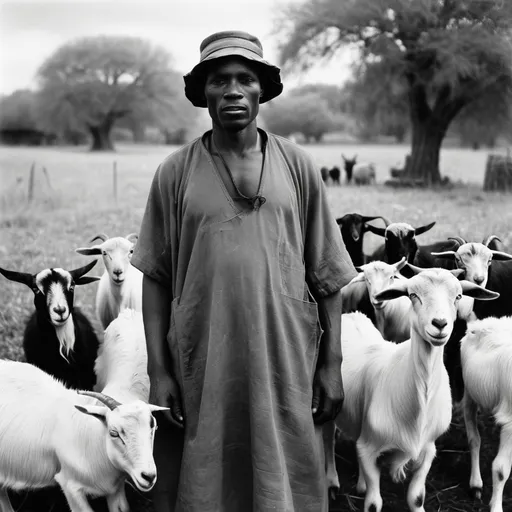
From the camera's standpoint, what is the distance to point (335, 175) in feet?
20.3

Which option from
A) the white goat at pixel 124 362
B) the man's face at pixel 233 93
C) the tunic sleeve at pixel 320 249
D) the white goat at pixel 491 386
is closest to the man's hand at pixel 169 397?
the tunic sleeve at pixel 320 249

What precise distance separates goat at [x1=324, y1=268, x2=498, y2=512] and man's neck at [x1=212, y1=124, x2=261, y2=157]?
110cm

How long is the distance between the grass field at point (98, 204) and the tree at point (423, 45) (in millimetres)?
357

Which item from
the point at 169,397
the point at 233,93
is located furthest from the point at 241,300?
the point at 233,93

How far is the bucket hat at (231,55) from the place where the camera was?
7.97ft

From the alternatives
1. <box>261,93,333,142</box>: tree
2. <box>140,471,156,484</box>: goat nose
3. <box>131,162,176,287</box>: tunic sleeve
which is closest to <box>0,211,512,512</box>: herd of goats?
<box>140,471,156,484</box>: goat nose

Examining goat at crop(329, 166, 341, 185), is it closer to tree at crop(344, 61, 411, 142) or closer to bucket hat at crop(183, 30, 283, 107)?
tree at crop(344, 61, 411, 142)

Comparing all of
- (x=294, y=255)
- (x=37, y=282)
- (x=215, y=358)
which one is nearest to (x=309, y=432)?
(x=215, y=358)

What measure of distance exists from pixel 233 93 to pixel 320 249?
2.40 ft

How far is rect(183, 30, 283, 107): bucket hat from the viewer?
2.43 metres

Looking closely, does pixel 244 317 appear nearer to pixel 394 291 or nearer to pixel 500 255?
pixel 394 291

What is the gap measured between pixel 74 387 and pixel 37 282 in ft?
2.59

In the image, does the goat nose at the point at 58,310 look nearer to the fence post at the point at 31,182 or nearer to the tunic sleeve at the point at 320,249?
the tunic sleeve at the point at 320,249

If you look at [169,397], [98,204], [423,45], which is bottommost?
[169,397]
